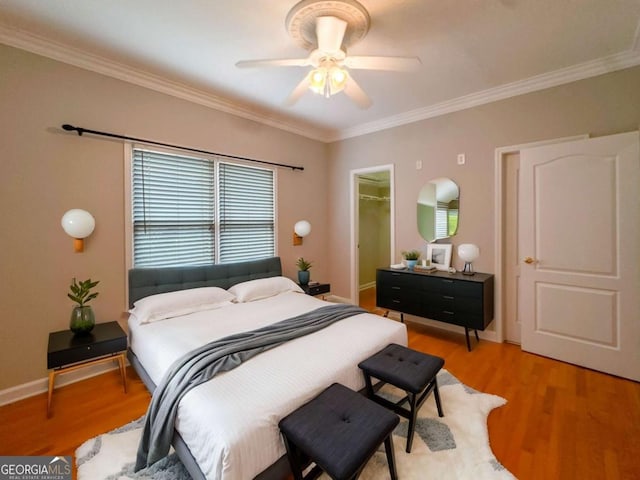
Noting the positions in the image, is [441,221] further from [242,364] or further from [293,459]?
[293,459]

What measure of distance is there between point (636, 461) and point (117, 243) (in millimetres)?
4080

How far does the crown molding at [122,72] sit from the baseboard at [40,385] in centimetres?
265

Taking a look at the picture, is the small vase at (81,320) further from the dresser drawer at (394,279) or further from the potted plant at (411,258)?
the potted plant at (411,258)

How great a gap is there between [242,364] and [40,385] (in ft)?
6.49

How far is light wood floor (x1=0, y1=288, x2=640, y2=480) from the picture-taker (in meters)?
1.64

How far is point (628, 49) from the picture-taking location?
2.37 meters

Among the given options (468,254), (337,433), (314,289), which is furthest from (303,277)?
(337,433)

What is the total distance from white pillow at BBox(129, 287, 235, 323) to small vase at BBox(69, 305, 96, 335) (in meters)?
0.32

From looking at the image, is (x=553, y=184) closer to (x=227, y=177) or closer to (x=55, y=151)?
(x=227, y=177)

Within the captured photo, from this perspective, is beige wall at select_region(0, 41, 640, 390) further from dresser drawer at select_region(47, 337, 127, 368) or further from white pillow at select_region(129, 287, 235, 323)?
dresser drawer at select_region(47, 337, 127, 368)

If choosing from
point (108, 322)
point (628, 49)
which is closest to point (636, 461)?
point (628, 49)

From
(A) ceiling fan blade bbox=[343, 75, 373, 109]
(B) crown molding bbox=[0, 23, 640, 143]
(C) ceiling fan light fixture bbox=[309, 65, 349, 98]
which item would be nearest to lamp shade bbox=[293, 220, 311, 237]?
(B) crown molding bbox=[0, 23, 640, 143]

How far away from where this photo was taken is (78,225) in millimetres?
2281

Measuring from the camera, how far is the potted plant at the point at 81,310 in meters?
2.26
